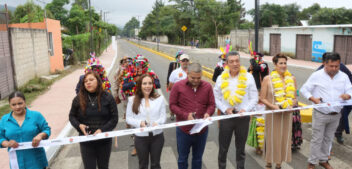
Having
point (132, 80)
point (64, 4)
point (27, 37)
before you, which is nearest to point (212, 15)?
point (64, 4)

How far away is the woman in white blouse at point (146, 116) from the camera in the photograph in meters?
3.48

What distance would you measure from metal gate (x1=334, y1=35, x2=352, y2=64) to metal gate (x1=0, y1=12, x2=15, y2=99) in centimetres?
1986

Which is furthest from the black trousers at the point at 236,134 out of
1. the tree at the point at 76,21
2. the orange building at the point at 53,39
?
the tree at the point at 76,21

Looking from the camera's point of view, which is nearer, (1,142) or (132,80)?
(1,142)

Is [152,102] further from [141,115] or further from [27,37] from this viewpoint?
[27,37]

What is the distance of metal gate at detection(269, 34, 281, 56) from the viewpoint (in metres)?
26.7

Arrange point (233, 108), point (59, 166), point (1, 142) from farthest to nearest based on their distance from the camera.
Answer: point (59, 166) → point (233, 108) → point (1, 142)

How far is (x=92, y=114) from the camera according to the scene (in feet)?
11.0

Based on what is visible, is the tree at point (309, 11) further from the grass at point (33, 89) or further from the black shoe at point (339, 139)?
the black shoe at point (339, 139)

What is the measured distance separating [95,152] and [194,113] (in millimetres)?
1345

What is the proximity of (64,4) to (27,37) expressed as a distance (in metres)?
22.0

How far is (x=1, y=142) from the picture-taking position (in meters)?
3.08

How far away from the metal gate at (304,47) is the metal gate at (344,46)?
2.56 m

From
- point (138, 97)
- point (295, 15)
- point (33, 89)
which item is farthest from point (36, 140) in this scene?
point (295, 15)
